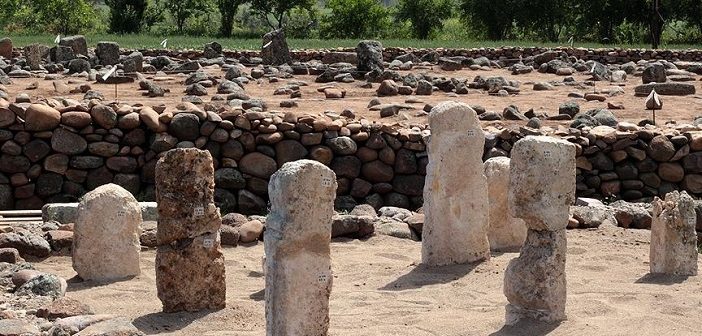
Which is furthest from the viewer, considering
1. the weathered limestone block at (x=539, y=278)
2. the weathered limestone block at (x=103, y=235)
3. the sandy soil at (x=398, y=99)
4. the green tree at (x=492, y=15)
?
the green tree at (x=492, y=15)

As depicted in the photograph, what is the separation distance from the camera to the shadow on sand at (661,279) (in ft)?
34.3

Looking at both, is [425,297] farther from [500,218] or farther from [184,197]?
[500,218]

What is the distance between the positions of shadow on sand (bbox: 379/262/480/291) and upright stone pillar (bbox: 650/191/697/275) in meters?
1.76

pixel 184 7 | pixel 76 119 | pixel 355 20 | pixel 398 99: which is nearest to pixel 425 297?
pixel 76 119

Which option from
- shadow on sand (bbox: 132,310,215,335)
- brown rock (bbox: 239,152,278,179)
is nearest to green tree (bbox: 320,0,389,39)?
brown rock (bbox: 239,152,278,179)

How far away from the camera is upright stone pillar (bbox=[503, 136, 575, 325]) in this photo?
8.70m

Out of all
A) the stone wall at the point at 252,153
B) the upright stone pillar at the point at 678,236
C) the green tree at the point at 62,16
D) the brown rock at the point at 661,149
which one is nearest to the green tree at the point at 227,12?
the green tree at the point at 62,16

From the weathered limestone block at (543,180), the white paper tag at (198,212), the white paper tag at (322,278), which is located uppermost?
the weathered limestone block at (543,180)

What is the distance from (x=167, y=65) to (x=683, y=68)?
46.6 ft

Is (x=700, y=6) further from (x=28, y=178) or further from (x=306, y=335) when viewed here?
(x=306, y=335)

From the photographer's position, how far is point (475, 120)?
1121cm

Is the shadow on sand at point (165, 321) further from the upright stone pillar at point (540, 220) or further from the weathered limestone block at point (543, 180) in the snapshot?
the weathered limestone block at point (543, 180)

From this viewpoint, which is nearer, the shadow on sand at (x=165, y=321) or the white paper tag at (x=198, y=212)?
the shadow on sand at (x=165, y=321)

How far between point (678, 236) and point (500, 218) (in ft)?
6.91
